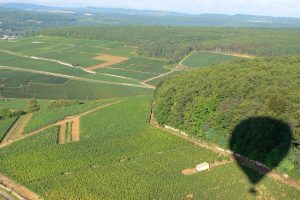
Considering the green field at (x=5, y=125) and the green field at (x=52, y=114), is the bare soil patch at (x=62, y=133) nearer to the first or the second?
the green field at (x=52, y=114)

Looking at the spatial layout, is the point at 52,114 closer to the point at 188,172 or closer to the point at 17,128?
the point at 17,128

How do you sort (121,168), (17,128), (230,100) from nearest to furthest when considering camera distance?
(121,168) → (230,100) → (17,128)

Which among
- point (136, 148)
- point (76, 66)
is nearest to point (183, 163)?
point (136, 148)

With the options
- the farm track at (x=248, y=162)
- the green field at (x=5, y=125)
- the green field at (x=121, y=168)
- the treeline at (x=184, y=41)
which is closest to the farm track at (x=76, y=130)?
the green field at (x=121, y=168)

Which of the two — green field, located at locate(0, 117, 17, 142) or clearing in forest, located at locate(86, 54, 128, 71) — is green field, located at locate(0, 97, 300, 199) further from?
clearing in forest, located at locate(86, 54, 128, 71)

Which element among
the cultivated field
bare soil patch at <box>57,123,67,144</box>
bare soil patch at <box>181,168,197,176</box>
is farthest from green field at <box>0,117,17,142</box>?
bare soil patch at <box>181,168,197,176</box>

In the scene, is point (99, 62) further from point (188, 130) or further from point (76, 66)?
point (188, 130)

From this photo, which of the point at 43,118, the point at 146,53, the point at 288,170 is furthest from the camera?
the point at 146,53

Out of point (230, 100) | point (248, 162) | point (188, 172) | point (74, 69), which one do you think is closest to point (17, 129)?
point (188, 172)
